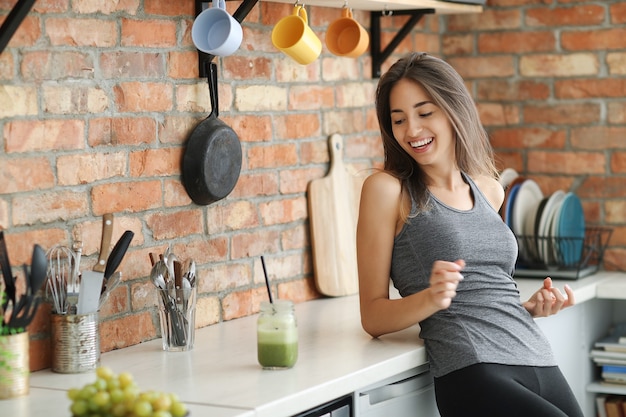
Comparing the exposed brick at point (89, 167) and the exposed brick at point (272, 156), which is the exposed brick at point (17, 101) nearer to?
the exposed brick at point (89, 167)

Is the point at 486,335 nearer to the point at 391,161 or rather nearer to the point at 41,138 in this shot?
the point at 391,161

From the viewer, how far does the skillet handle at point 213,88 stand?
2.57 meters

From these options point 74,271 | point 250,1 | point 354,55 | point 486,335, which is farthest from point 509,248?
point 74,271

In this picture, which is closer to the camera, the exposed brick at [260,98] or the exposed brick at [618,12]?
the exposed brick at [260,98]

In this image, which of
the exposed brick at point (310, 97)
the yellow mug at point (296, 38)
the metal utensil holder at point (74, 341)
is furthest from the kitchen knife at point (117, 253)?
the exposed brick at point (310, 97)

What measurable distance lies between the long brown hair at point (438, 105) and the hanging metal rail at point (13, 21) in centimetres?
92

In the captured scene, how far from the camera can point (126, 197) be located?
2.40m

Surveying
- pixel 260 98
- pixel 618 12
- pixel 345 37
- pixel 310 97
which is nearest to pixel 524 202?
pixel 618 12

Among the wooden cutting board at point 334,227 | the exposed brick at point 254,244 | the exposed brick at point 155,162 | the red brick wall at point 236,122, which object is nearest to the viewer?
the red brick wall at point 236,122

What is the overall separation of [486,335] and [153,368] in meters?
0.78

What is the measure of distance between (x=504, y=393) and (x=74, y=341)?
→ 0.94m

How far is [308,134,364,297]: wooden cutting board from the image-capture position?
3.05 meters

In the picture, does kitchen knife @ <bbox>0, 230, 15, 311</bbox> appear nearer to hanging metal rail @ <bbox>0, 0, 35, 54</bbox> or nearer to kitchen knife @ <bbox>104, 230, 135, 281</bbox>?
kitchen knife @ <bbox>104, 230, 135, 281</bbox>

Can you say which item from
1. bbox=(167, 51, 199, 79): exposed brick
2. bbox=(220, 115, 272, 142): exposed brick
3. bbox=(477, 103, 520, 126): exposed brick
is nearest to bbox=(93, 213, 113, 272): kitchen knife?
bbox=(167, 51, 199, 79): exposed brick
